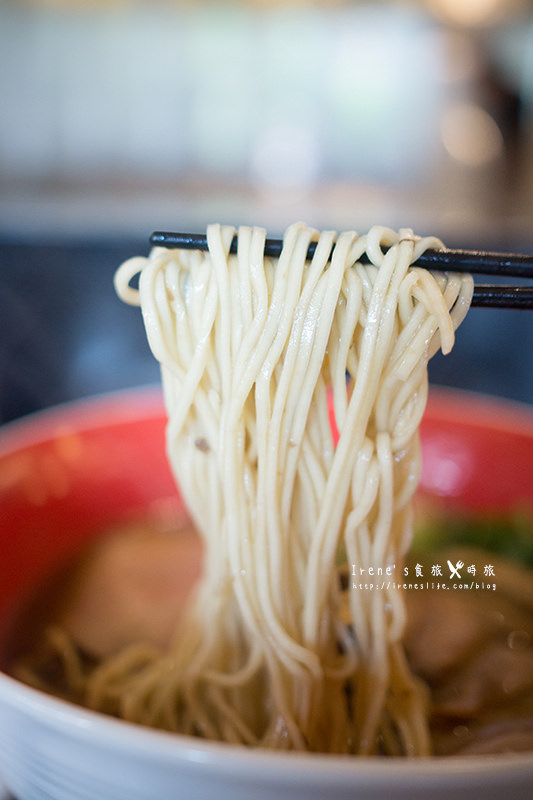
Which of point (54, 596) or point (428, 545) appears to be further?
point (428, 545)

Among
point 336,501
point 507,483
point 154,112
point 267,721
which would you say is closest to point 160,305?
point 336,501

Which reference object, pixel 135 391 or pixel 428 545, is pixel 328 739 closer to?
pixel 428 545

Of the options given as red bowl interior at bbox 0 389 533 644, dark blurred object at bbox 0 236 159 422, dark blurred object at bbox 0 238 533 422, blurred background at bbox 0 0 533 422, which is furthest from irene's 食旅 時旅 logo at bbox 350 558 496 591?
blurred background at bbox 0 0 533 422

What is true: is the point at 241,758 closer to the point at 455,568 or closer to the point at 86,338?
the point at 455,568

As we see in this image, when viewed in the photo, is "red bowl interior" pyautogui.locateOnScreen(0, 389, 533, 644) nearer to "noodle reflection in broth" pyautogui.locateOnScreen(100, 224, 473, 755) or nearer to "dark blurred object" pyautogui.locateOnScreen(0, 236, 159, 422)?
"dark blurred object" pyautogui.locateOnScreen(0, 236, 159, 422)

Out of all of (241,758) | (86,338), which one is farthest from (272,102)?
(241,758)

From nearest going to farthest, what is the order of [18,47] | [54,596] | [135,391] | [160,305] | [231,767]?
[231,767] < [160,305] < [54,596] < [135,391] < [18,47]
